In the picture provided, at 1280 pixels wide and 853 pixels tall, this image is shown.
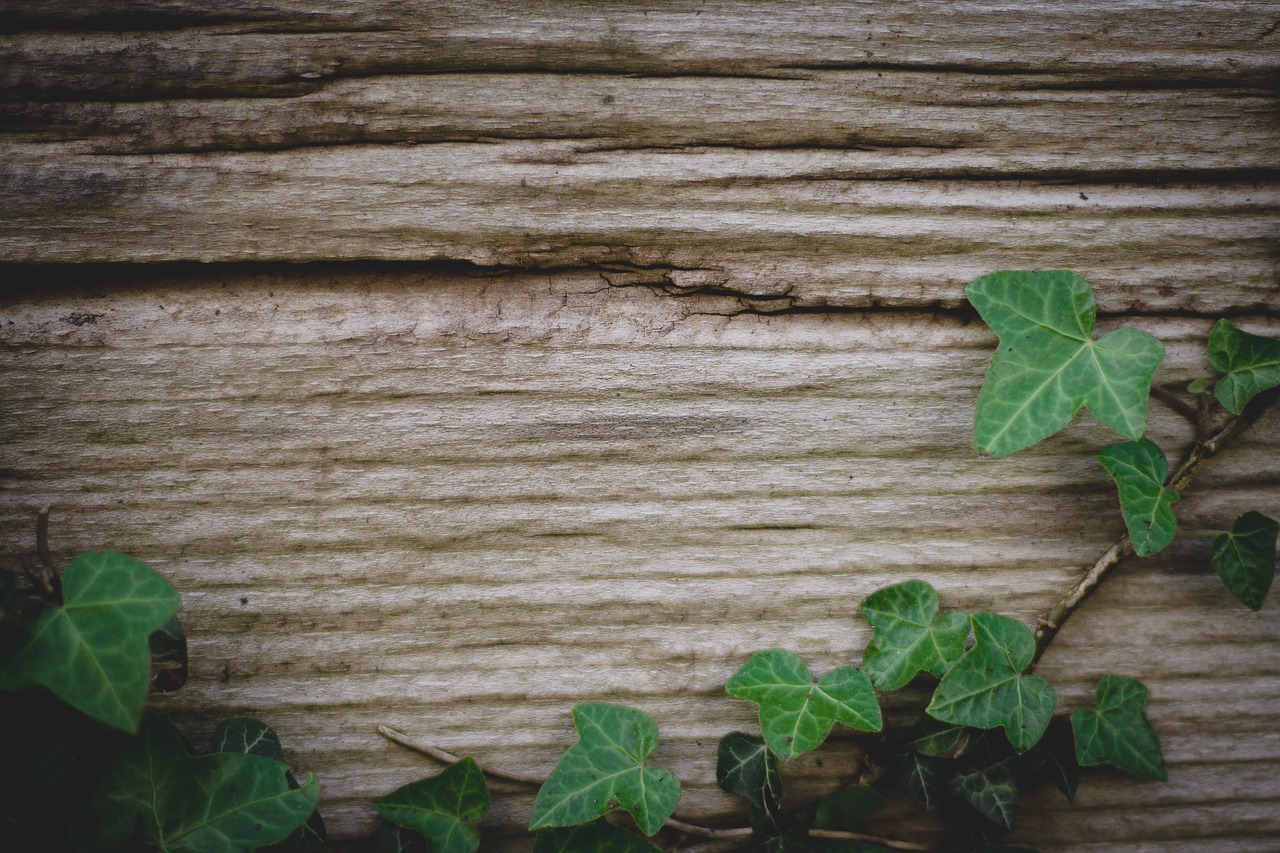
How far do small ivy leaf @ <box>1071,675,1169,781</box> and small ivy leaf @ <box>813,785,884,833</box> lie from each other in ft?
1.11

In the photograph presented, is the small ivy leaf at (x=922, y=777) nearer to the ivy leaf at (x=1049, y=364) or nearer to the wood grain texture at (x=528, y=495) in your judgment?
the wood grain texture at (x=528, y=495)

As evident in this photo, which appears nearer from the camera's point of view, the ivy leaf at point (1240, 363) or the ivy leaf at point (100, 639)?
the ivy leaf at point (100, 639)

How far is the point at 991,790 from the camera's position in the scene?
1.05m

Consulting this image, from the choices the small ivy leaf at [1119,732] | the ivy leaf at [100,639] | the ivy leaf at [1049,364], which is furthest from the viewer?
the small ivy leaf at [1119,732]

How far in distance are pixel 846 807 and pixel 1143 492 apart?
2.27 ft

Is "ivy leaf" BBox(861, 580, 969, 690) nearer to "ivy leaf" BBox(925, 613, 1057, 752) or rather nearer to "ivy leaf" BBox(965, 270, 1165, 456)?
"ivy leaf" BBox(925, 613, 1057, 752)

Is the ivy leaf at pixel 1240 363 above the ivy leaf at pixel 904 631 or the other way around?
above

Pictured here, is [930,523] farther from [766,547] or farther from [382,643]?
[382,643]

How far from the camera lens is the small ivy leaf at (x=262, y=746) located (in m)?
0.96

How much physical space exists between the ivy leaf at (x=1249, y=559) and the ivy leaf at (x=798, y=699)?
0.61m

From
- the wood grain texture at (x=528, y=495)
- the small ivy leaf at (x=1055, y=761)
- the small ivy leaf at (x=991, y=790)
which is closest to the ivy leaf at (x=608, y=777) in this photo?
the wood grain texture at (x=528, y=495)

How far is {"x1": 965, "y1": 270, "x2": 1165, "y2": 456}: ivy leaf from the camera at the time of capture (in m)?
0.92

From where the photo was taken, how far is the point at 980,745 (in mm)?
1055

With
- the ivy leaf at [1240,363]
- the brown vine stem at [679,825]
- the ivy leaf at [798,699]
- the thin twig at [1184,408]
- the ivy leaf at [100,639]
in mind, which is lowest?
the brown vine stem at [679,825]
